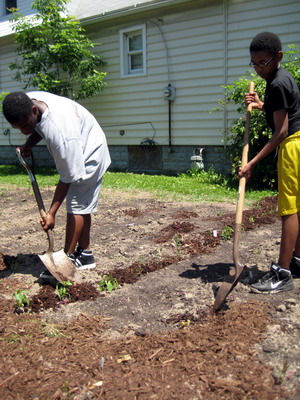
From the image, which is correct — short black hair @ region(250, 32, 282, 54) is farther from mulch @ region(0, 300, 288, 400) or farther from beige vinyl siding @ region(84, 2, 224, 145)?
beige vinyl siding @ region(84, 2, 224, 145)

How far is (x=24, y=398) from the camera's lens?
2250 millimetres

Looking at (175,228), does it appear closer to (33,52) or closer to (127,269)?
(127,269)

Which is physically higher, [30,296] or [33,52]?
[33,52]

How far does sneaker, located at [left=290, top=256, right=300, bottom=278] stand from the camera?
3619mm

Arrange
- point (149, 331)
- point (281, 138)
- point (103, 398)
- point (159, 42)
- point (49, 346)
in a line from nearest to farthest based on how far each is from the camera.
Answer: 1. point (103, 398)
2. point (49, 346)
3. point (149, 331)
4. point (281, 138)
5. point (159, 42)

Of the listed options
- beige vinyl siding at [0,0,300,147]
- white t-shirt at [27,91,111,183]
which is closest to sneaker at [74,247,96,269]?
white t-shirt at [27,91,111,183]

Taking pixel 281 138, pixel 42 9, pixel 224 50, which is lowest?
pixel 281 138

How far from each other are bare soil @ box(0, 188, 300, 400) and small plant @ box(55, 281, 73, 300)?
0.02 meters

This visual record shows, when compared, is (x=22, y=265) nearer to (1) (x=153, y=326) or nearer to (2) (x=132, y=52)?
(1) (x=153, y=326)

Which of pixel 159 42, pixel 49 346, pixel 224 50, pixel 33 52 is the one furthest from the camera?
pixel 33 52

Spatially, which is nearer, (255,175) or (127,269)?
(127,269)

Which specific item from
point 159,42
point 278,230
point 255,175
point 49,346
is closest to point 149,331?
point 49,346

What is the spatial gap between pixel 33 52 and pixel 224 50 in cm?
511

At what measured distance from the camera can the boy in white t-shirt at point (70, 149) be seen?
3.23 metres
